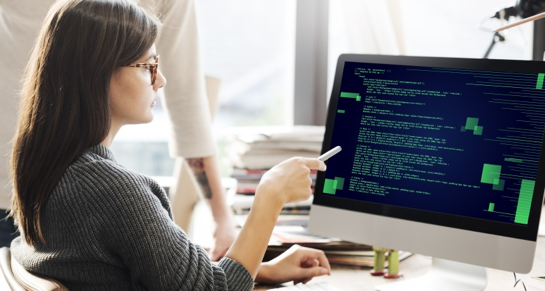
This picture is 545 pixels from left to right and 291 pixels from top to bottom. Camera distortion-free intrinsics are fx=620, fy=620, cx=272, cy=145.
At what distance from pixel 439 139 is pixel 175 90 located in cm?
72

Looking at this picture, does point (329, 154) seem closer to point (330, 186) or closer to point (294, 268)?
point (330, 186)

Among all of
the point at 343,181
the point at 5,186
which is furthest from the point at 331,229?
the point at 5,186

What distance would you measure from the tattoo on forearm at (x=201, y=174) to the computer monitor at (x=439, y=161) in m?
0.42

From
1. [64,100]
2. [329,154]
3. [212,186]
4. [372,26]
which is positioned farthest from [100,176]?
[372,26]

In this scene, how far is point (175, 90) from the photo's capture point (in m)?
1.63

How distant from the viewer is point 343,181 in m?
1.32

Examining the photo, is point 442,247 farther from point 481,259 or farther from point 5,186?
point 5,186

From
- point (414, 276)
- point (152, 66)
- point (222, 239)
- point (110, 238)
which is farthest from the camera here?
point (222, 239)

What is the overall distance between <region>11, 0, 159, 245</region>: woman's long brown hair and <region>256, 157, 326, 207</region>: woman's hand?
307 millimetres

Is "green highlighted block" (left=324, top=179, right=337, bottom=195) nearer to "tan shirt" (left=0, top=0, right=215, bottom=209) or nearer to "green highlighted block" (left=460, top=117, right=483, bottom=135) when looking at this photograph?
"green highlighted block" (left=460, top=117, right=483, bottom=135)

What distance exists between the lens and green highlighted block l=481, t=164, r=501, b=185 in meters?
1.16

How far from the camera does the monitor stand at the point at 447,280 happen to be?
1.22 meters

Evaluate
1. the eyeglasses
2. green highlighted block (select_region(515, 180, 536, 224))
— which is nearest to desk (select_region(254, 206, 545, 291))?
green highlighted block (select_region(515, 180, 536, 224))

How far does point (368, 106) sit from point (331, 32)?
114 cm
